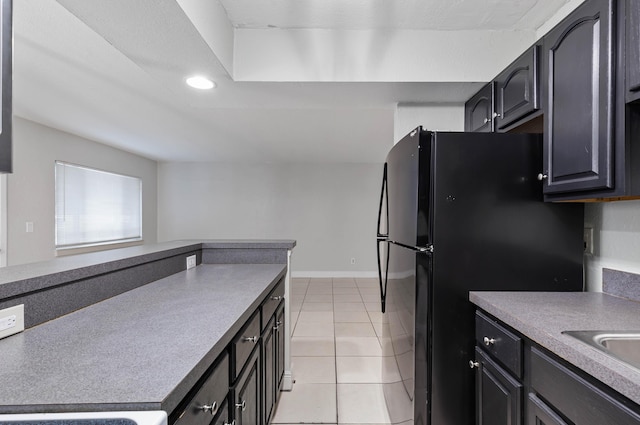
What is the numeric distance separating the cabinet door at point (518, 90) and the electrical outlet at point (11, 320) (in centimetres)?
210

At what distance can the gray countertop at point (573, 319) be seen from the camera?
2.42ft

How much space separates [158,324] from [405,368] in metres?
1.16

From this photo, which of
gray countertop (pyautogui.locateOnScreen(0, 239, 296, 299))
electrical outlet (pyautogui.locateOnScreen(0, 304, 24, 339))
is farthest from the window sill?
electrical outlet (pyautogui.locateOnScreen(0, 304, 24, 339))

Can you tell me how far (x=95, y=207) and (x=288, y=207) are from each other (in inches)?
130

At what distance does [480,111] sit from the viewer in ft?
6.18

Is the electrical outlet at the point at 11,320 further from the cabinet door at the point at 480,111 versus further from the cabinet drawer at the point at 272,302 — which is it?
the cabinet door at the point at 480,111

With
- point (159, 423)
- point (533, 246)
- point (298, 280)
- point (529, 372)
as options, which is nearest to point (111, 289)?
point (159, 423)

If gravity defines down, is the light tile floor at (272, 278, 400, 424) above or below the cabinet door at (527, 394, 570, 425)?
below

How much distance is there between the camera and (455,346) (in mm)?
1365

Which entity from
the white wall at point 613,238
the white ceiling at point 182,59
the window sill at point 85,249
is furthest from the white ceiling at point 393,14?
the window sill at point 85,249

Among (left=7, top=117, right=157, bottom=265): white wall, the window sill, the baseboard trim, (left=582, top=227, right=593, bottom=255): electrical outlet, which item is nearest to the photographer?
(left=582, top=227, right=593, bottom=255): electrical outlet

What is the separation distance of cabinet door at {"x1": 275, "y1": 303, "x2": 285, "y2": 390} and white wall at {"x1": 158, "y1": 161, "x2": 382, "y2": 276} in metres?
4.18

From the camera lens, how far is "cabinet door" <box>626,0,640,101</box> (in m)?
0.97

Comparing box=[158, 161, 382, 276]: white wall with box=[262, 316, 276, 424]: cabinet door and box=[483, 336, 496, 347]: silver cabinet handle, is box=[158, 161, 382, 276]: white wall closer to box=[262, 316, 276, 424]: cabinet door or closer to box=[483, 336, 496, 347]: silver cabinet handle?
box=[262, 316, 276, 424]: cabinet door
